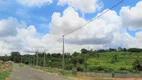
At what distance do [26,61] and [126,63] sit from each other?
8257 centimetres

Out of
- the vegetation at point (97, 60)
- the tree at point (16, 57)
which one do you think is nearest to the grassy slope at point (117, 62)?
the vegetation at point (97, 60)

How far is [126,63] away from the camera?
325ft

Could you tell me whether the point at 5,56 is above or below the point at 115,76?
above

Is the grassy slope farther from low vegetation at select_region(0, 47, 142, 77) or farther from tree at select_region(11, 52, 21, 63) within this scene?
tree at select_region(11, 52, 21, 63)

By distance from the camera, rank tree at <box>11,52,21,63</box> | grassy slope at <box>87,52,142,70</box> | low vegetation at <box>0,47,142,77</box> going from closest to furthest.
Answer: low vegetation at <box>0,47,142,77</box> < grassy slope at <box>87,52,142,70</box> < tree at <box>11,52,21,63</box>

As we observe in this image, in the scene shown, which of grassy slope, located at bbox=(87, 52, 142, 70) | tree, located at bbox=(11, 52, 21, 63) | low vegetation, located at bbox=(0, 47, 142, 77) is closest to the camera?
low vegetation, located at bbox=(0, 47, 142, 77)

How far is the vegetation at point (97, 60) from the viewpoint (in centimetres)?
8194

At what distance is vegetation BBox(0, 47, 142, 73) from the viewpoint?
81938mm

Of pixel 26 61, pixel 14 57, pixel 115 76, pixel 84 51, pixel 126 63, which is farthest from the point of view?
pixel 14 57

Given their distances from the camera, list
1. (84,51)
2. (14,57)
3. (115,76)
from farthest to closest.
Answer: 1. (14,57)
2. (84,51)
3. (115,76)

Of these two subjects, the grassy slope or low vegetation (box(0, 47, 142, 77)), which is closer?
low vegetation (box(0, 47, 142, 77))

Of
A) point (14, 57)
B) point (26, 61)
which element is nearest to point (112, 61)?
point (26, 61)

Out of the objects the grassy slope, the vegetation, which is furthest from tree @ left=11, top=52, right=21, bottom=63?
the grassy slope

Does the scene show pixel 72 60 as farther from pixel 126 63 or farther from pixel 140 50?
pixel 140 50
